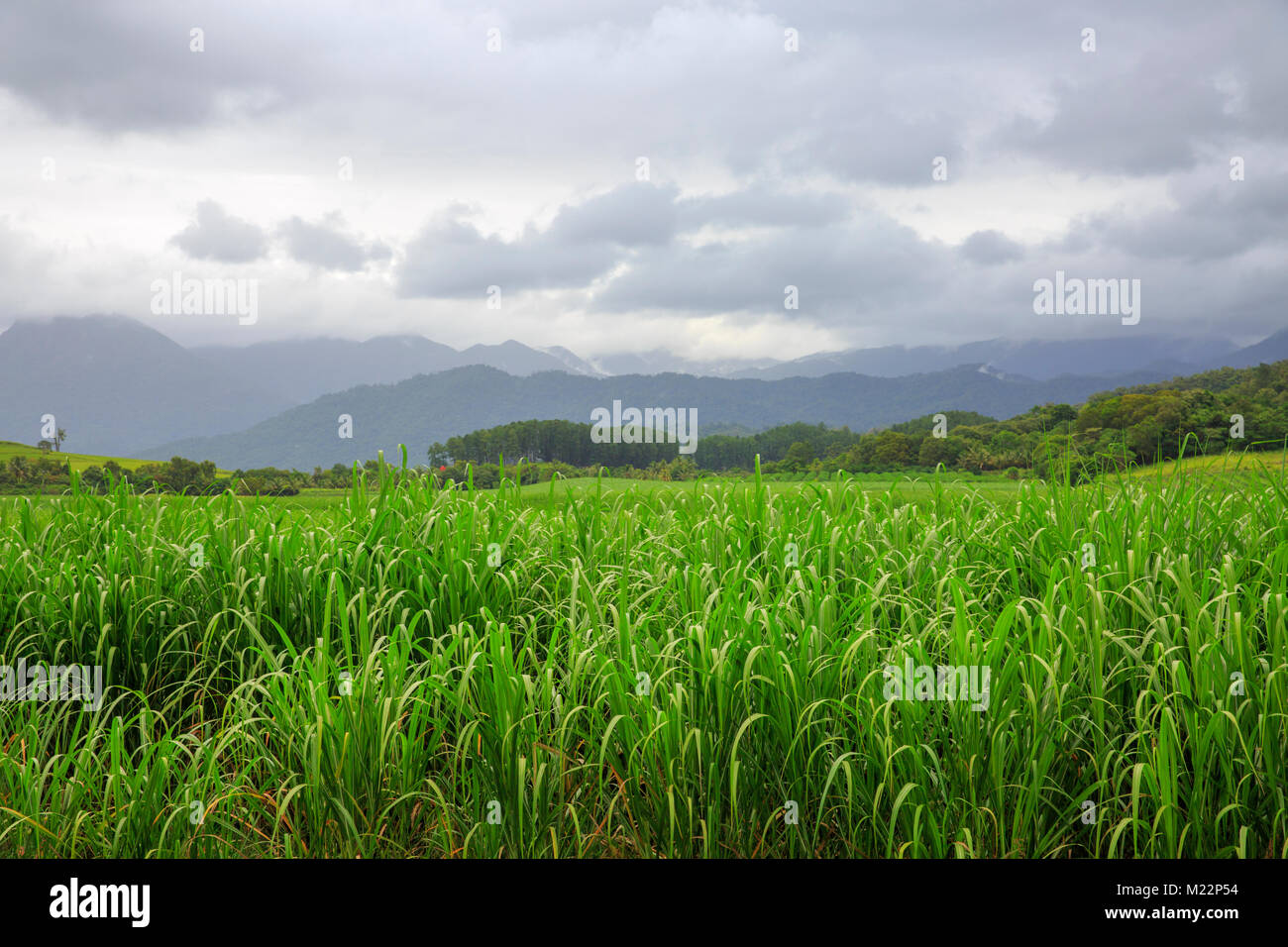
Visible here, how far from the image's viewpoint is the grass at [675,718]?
323 cm

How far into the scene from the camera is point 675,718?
3.30 meters

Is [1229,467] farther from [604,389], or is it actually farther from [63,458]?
[604,389]

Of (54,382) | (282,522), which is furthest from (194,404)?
(282,522)

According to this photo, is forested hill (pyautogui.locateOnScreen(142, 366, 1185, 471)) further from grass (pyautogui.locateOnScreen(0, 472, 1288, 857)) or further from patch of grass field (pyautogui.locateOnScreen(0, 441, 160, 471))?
grass (pyautogui.locateOnScreen(0, 472, 1288, 857))

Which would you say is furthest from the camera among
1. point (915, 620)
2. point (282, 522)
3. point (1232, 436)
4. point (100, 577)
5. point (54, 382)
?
point (54, 382)

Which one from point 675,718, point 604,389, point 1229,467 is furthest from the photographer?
point 604,389

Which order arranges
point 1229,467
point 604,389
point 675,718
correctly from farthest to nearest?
point 604,389 < point 1229,467 < point 675,718

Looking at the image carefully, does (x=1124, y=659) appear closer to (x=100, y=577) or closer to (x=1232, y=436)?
(x=1232, y=436)

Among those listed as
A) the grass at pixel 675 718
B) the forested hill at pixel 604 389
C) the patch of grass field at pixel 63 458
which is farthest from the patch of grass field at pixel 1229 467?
the forested hill at pixel 604 389

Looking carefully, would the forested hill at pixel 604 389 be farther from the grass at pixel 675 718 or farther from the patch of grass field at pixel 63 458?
the grass at pixel 675 718

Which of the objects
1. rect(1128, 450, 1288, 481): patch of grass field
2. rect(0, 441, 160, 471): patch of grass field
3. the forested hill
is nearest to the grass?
rect(1128, 450, 1288, 481): patch of grass field

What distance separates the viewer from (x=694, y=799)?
336 cm

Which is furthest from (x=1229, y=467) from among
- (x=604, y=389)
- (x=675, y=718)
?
(x=604, y=389)
